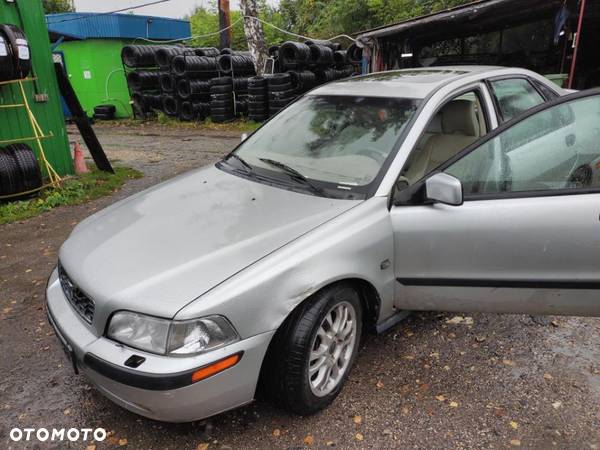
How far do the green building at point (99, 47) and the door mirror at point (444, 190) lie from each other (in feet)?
59.2

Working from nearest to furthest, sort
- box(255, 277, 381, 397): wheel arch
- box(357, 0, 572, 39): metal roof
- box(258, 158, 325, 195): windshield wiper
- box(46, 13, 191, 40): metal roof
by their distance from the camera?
box(255, 277, 381, 397): wheel arch < box(258, 158, 325, 195): windshield wiper < box(357, 0, 572, 39): metal roof < box(46, 13, 191, 40): metal roof

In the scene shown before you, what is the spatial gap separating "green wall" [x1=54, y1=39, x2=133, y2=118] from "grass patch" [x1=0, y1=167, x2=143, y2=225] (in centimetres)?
1115

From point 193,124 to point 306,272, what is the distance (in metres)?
14.1

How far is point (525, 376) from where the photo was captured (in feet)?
9.24

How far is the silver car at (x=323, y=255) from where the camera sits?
2.09 m

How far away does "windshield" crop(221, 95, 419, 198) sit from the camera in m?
2.88

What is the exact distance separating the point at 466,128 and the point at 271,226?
6.05ft

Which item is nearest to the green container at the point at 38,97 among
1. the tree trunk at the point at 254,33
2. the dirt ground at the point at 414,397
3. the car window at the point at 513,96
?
the dirt ground at the point at 414,397

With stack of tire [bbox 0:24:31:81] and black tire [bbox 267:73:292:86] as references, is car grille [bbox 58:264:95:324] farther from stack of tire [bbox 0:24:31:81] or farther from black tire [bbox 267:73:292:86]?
black tire [bbox 267:73:292:86]

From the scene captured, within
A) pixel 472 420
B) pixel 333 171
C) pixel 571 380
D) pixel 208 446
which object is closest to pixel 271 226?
pixel 333 171

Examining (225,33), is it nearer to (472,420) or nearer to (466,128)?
(466,128)

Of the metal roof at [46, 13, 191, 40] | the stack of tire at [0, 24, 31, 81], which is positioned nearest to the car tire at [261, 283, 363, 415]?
the stack of tire at [0, 24, 31, 81]

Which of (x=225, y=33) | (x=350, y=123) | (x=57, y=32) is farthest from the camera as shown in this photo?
(x=225, y=33)

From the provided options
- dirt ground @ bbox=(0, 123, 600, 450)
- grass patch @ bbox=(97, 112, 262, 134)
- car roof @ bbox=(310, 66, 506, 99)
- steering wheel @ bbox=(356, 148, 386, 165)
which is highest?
car roof @ bbox=(310, 66, 506, 99)
